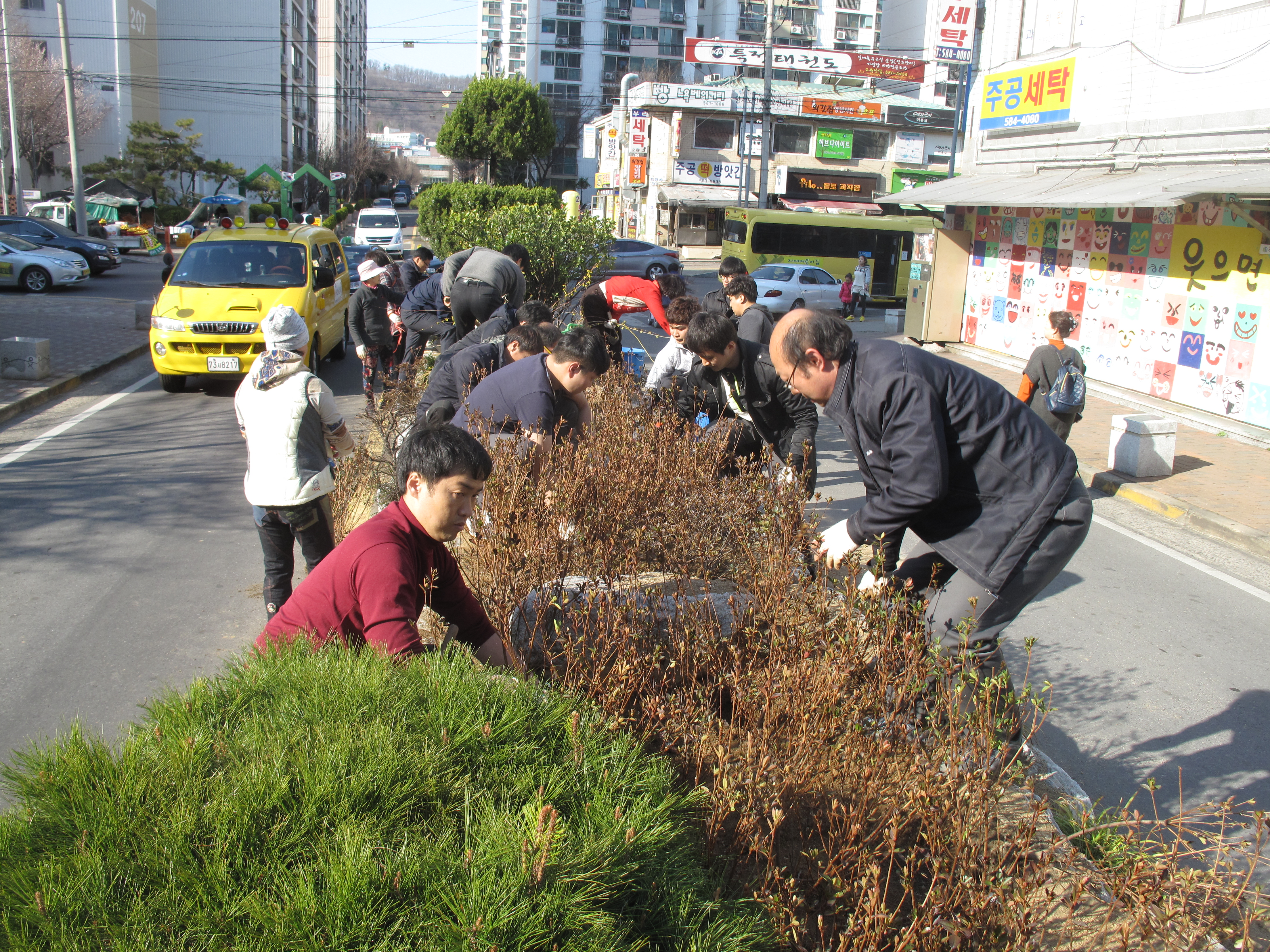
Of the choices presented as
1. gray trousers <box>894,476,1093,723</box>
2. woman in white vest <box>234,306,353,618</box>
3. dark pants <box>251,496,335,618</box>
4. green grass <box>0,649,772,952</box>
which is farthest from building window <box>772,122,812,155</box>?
green grass <box>0,649,772,952</box>

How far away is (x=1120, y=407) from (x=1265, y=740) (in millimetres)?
9936

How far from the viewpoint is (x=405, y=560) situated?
2.70 m

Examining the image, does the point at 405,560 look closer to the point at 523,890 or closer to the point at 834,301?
the point at 523,890

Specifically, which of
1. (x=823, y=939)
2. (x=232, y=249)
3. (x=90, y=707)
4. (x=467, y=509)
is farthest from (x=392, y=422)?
(x=232, y=249)

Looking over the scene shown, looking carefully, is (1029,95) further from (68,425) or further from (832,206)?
(832,206)

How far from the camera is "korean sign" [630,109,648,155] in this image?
54312 millimetres

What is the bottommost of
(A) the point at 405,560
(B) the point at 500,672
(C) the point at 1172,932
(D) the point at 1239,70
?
(C) the point at 1172,932

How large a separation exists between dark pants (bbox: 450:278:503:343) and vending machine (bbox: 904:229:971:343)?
488 inches

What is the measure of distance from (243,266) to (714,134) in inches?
1835

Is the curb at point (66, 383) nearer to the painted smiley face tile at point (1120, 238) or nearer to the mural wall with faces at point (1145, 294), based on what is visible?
the mural wall with faces at point (1145, 294)

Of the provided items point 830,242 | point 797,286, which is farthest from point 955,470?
point 830,242

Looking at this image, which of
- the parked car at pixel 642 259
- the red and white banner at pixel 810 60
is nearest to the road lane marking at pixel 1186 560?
the parked car at pixel 642 259

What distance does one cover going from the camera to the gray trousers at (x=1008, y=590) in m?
3.12

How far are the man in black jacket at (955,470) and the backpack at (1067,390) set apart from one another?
5568 mm
